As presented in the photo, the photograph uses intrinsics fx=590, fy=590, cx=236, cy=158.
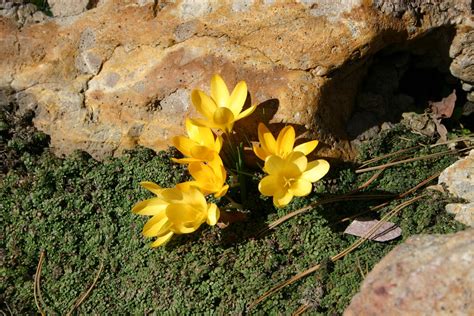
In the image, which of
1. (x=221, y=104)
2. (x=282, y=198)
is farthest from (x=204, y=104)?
(x=282, y=198)

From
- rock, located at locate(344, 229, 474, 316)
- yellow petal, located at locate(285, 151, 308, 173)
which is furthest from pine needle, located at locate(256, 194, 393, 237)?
rock, located at locate(344, 229, 474, 316)

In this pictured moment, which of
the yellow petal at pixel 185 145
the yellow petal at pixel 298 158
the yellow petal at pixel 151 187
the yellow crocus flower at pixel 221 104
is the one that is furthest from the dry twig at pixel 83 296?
the yellow petal at pixel 298 158

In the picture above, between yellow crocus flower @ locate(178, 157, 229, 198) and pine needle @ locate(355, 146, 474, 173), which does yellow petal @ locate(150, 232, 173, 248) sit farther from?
pine needle @ locate(355, 146, 474, 173)

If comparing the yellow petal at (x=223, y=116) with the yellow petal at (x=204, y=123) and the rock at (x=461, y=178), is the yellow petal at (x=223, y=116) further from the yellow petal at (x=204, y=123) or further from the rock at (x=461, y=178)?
the rock at (x=461, y=178)

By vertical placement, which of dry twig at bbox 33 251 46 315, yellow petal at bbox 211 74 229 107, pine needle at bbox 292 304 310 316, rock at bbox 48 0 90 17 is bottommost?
dry twig at bbox 33 251 46 315

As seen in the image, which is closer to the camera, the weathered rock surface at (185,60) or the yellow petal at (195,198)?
the yellow petal at (195,198)

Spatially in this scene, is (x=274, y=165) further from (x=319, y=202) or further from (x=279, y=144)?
(x=319, y=202)
